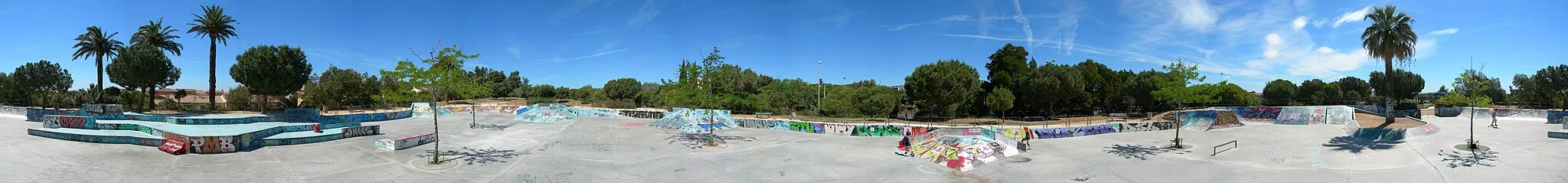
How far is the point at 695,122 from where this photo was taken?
116 feet

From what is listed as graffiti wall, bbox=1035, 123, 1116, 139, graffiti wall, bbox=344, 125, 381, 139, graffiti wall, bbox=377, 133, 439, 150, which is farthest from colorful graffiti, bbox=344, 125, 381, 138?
graffiti wall, bbox=1035, 123, 1116, 139

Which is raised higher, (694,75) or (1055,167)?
(694,75)

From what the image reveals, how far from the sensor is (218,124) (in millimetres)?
33656

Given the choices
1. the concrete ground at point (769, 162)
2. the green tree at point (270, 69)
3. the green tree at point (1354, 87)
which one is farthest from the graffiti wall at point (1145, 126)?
the green tree at point (1354, 87)

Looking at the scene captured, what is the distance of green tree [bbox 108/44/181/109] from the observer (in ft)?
162

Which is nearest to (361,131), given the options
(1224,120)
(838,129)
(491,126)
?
(491,126)

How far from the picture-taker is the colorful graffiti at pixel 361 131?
86.9ft

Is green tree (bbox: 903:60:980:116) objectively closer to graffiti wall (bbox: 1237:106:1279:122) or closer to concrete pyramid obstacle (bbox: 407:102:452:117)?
graffiti wall (bbox: 1237:106:1279:122)

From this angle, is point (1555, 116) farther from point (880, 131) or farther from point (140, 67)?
point (140, 67)

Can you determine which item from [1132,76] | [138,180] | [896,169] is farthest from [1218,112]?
[138,180]

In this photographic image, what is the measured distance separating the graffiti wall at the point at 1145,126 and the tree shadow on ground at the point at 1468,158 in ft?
44.3

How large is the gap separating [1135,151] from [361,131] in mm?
31108

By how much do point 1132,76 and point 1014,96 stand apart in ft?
47.8

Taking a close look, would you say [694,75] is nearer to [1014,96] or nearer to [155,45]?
[1014,96]
